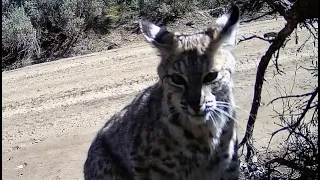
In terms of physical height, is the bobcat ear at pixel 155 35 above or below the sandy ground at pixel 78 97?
above

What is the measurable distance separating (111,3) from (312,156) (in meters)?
16.9

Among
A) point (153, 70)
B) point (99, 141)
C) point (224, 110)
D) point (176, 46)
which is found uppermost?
point (176, 46)

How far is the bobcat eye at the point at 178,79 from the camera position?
4362 mm

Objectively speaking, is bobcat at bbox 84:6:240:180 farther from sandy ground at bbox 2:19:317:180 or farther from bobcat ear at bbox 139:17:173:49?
sandy ground at bbox 2:19:317:180

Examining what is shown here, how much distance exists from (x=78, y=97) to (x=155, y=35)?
7725mm

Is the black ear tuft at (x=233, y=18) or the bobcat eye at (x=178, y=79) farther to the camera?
the black ear tuft at (x=233, y=18)

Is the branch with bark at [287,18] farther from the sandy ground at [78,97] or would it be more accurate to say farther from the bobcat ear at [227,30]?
the sandy ground at [78,97]

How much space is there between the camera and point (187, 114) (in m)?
4.41

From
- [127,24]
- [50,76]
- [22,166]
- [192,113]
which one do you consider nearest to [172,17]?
[127,24]

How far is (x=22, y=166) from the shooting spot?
8805 millimetres

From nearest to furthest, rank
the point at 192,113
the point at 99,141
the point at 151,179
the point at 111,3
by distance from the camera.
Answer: the point at 192,113 < the point at 151,179 < the point at 99,141 < the point at 111,3

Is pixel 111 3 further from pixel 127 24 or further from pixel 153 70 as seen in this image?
pixel 153 70

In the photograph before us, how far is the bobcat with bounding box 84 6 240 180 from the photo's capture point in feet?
14.2

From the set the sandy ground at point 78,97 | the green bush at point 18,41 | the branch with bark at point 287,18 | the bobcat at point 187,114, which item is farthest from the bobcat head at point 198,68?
the green bush at point 18,41
